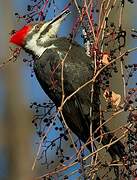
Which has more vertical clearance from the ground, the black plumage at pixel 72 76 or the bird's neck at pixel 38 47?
the bird's neck at pixel 38 47

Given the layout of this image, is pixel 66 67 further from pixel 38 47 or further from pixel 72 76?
pixel 38 47

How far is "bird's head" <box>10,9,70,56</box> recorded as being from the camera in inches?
168

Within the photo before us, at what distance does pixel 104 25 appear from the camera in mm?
3312

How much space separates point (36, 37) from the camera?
4.46 m

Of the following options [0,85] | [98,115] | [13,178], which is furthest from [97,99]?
[0,85]

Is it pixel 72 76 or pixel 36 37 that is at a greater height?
pixel 36 37

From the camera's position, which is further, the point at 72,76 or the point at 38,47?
the point at 38,47

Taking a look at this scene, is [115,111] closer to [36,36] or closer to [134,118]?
[134,118]

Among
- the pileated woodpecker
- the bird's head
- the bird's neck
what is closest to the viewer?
the pileated woodpecker

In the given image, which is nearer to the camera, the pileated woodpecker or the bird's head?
the pileated woodpecker

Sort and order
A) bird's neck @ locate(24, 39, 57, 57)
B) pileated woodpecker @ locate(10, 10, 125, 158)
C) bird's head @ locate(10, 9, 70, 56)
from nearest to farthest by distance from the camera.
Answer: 1. pileated woodpecker @ locate(10, 10, 125, 158)
2. bird's head @ locate(10, 9, 70, 56)
3. bird's neck @ locate(24, 39, 57, 57)

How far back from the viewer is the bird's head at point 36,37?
4.27 metres

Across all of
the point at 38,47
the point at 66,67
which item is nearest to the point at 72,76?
the point at 66,67

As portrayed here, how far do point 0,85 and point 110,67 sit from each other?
642cm
